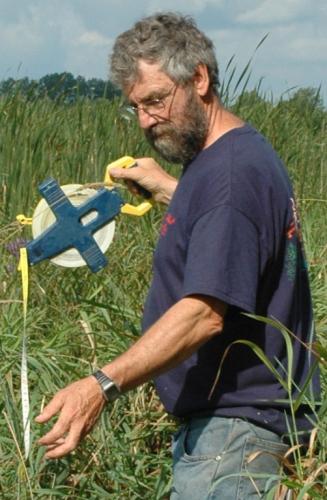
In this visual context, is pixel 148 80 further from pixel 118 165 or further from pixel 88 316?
pixel 88 316

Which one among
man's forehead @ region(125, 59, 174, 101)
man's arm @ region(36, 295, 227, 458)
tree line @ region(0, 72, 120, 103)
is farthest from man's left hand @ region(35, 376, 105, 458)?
tree line @ region(0, 72, 120, 103)

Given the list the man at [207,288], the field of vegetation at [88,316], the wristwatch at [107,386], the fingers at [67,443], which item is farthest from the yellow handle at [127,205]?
the fingers at [67,443]

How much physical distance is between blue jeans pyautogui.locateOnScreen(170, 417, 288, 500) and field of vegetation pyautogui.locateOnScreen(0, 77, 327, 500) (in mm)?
60

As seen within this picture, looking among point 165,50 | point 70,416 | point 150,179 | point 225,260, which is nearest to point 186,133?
point 165,50

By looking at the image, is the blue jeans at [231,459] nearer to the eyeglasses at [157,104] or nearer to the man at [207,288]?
the man at [207,288]

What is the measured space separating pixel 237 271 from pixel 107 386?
1.29 feet

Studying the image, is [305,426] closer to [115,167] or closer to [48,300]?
[115,167]

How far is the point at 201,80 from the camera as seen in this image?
3201 millimetres

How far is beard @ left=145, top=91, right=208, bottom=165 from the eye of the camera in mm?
3139

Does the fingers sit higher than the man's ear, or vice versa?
the man's ear

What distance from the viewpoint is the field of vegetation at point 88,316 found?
3.96 meters

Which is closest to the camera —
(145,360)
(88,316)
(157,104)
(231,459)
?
(145,360)

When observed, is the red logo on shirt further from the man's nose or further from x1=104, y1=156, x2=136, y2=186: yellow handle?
x1=104, y1=156, x2=136, y2=186: yellow handle

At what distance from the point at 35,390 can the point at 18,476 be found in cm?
48
